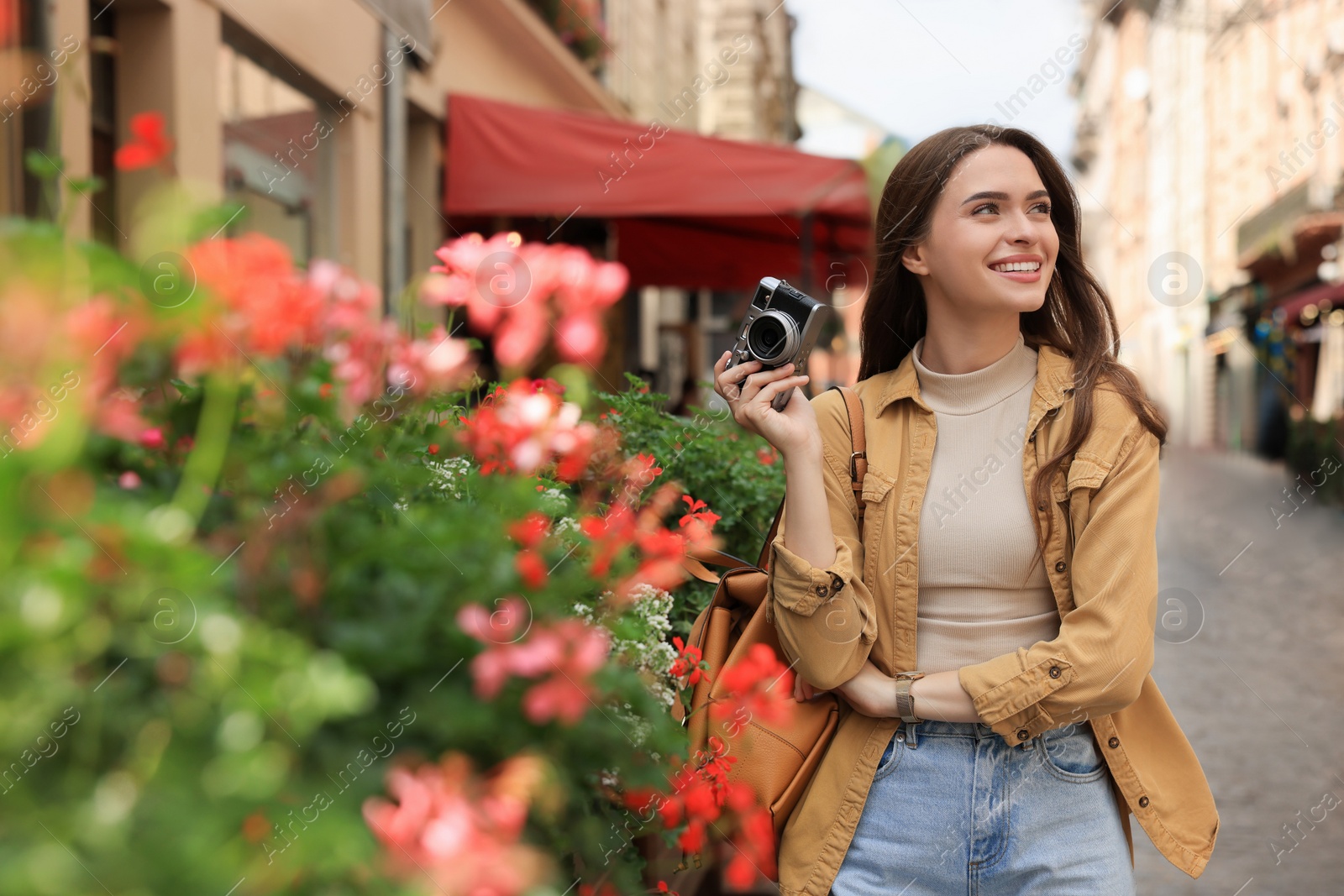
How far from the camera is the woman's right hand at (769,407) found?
5.51ft

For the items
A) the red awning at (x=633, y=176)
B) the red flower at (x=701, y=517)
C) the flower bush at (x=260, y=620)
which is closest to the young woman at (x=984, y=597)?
the red flower at (x=701, y=517)

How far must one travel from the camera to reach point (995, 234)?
5.62 feet

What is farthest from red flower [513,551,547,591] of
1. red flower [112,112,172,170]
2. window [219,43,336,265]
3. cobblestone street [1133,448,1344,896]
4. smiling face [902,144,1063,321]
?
window [219,43,336,265]

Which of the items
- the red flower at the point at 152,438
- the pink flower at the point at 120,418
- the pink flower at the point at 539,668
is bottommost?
the pink flower at the point at 539,668

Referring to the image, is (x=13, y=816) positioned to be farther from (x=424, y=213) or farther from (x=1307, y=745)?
(x=424, y=213)

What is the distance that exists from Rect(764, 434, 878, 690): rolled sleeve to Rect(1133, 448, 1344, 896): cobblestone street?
2.76m

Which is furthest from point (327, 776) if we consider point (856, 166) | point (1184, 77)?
point (1184, 77)

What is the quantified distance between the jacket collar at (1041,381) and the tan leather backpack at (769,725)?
6 centimetres

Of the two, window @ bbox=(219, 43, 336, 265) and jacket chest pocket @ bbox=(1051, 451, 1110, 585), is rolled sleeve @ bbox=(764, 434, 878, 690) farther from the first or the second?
window @ bbox=(219, 43, 336, 265)

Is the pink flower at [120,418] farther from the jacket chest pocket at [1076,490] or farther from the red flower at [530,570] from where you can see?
the jacket chest pocket at [1076,490]

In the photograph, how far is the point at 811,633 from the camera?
1.63 m

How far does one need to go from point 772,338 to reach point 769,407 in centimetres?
11

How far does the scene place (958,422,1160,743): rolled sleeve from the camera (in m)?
1.54

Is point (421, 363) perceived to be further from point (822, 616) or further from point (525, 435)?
point (822, 616)
